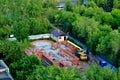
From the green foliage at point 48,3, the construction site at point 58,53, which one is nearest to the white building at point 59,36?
the construction site at point 58,53

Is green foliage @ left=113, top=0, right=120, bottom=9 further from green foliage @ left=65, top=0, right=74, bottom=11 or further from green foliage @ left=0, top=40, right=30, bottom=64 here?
green foliage @ left=0, top=40, right=30, bottom=64

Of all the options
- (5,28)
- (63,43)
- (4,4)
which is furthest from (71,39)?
(4,4)

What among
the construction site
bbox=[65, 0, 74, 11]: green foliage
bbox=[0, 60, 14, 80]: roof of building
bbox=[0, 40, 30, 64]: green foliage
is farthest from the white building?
bbox=[0, 60, 14, 80]: roof of building

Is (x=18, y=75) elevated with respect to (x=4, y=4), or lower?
lower

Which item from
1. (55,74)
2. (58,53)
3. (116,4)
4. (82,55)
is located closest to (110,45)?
(82,55)

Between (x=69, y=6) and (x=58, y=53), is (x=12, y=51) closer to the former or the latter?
(x=58, y=53)

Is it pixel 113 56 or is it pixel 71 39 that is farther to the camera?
pixel 71 39

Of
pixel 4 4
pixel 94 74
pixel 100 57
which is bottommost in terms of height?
pixel 100 57

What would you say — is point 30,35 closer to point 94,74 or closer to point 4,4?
point 4,4
